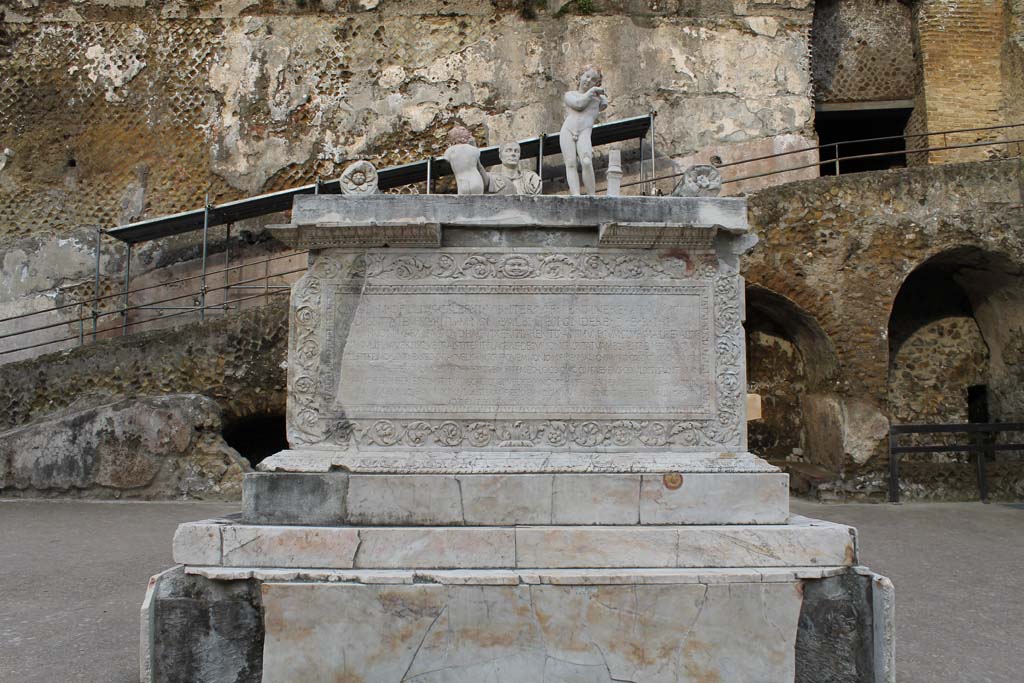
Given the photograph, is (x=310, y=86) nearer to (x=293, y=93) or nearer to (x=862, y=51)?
(x=293, y=93)

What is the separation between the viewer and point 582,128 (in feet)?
16.2

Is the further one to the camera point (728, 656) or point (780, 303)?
point (780, 303)

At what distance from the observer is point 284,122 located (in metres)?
13.8

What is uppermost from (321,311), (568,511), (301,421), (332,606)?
(321,311)

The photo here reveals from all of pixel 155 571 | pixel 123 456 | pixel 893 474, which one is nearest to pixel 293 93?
pixel 123 456

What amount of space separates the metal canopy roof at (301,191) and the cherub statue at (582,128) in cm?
662

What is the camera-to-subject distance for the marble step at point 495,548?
3629 mm

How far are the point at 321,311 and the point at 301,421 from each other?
598mm

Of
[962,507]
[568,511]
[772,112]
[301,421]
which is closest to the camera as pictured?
[568,511]

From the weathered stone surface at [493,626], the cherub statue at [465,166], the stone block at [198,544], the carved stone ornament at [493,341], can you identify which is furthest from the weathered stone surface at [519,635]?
the cherub statue at [465,166]

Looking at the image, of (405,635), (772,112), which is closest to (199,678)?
(405,635)

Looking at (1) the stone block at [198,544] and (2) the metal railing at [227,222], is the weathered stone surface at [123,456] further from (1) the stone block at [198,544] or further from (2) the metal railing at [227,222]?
(1) the stone block at [198,544]

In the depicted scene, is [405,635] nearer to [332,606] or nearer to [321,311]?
[332,606]

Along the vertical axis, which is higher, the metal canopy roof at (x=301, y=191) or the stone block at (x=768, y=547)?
the metal canopy roof at (x=301, y=191)
